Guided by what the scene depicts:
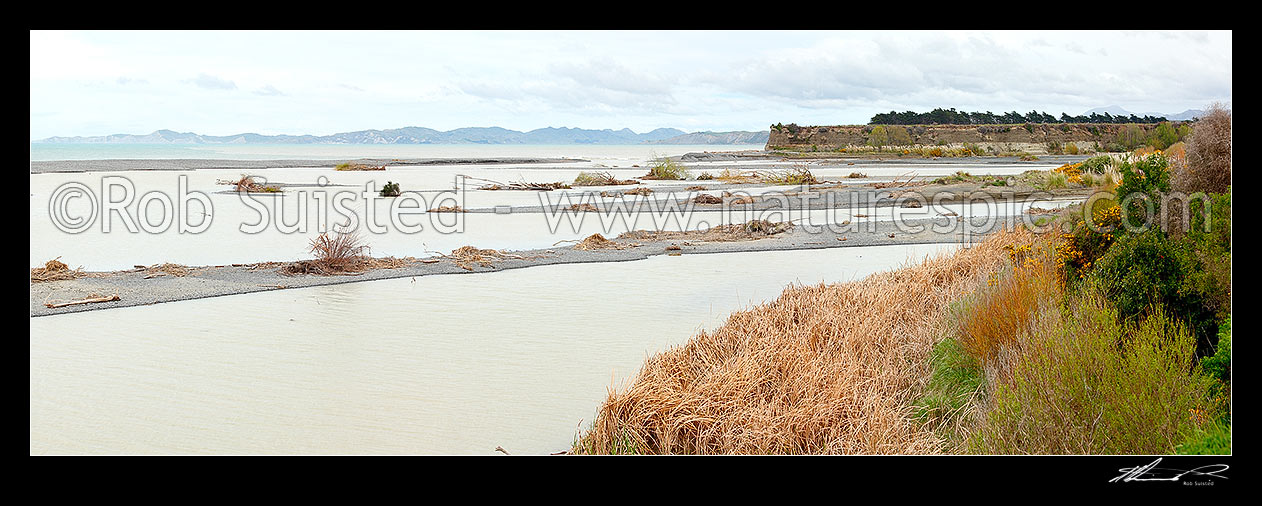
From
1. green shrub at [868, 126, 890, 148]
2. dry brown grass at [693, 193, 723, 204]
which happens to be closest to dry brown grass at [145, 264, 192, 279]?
dry brown grass at [693, 193, 723, 204]

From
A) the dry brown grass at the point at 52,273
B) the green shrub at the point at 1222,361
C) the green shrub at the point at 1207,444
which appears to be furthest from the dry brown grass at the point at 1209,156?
the dry brown grass at the point at 52,273

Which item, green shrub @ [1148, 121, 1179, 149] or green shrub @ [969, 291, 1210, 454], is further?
green shrub @ [1148, 121, 1179, 149]

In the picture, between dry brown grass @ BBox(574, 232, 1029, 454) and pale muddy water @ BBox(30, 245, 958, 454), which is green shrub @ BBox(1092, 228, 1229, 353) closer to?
dry brown grass @ BBox(574, 232, 1029, 454)

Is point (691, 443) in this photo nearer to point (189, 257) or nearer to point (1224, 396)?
point (1224, 396)

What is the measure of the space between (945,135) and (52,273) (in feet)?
177

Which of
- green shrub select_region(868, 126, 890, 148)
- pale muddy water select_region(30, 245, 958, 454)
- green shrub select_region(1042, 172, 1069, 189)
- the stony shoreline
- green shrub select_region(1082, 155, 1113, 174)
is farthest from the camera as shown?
green shrub select_region(868, 126, 890, 148)

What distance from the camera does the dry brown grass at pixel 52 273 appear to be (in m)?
10.7

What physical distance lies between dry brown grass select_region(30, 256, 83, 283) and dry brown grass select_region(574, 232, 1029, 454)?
781 cm

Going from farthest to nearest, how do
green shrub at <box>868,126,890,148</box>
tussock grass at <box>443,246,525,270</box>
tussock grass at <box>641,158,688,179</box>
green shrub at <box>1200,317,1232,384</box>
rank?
green shrub at <box>868,126,890,148</box>
tussock grass at <box>641,158,688,179</box>
tussock grass at <box>443,246,525,270</box>
green shrub at <box>1200,317,1232,384</box>

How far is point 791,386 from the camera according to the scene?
5.80 meters

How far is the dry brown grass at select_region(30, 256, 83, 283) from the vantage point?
1066 cm
